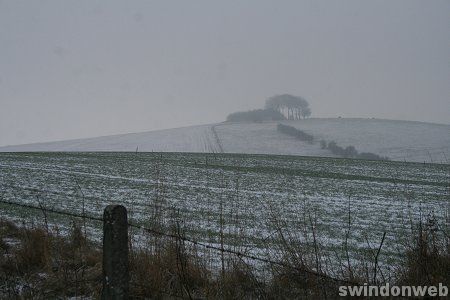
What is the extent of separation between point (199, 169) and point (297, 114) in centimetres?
8486

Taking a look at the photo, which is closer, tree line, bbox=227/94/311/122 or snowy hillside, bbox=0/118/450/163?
snowy hillside, bbox=0/118/450/163

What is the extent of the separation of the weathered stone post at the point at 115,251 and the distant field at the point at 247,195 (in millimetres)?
2301

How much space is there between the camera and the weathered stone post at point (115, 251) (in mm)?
3273

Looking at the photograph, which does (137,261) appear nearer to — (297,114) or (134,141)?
(134,141)

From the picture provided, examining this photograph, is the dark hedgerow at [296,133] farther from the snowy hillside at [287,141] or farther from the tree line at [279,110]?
the tree line at [279,110]

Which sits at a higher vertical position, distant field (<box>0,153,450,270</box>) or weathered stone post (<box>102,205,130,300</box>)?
weathered stone post (<box>102,205,130,300</box>)

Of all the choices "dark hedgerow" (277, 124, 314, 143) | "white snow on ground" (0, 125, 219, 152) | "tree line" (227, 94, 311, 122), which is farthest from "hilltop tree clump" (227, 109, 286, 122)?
"dark hedgerow" (277, 124, 314, 143)

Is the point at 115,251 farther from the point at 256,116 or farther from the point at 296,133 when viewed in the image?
the point at 256,116

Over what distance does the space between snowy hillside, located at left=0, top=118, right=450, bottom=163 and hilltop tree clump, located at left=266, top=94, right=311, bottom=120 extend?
2621 centimetres

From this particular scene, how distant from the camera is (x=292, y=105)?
365ft

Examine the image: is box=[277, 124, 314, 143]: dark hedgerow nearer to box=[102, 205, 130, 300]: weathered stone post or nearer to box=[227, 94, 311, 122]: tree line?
box=[227, 94, 311, 122]: tree line

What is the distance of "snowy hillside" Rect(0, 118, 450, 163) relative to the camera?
59094 mm

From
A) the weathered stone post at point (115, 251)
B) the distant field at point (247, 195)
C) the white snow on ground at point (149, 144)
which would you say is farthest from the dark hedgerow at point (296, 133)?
the weathered stone post at point (115, 251)

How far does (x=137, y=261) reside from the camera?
201 inches
